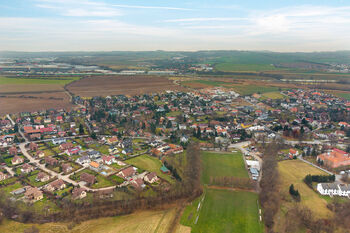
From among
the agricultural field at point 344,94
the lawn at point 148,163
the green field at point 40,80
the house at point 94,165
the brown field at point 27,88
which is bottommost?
the lawn at point 148,163

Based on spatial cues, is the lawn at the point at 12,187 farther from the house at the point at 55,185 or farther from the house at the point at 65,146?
the house at the point at 65,146

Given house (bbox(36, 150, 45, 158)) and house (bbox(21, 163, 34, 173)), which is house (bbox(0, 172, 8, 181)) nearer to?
house (bbox(21, 163, 34, 173))

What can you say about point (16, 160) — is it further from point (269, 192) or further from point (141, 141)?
point (269, 192)

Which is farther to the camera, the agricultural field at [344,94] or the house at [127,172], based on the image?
the agricultural field at [344,94]

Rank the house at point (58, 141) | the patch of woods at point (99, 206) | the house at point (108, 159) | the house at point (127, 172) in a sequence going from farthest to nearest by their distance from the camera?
the house at point (58, 141) → the house at point (108, 159) → the house at point (127, 172) → the patch of woods at point (99, 206)

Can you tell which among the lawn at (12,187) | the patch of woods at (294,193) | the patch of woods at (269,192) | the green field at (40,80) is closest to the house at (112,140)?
the lawn at (12,187)
